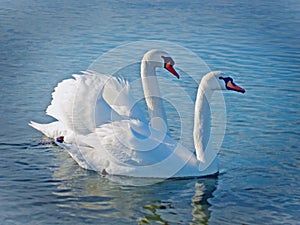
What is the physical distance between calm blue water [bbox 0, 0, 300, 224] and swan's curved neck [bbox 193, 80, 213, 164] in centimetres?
32

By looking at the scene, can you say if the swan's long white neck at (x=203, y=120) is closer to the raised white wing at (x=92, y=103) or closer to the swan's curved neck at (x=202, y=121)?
the swan's curved neck at (x=202, y=121)

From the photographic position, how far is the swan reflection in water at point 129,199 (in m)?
6.58

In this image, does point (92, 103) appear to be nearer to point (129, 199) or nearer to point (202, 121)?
point (202, 121)

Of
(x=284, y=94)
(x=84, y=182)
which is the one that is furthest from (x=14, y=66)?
(x=84, y=182)

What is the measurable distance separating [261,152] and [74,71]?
477 cm

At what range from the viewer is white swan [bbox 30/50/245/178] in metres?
7.54

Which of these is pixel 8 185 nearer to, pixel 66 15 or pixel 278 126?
pixel 278 126

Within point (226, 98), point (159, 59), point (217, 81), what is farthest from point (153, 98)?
point (226, 98)

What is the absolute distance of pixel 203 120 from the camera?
784 centimetres

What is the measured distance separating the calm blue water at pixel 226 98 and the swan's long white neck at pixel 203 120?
11.4 inches

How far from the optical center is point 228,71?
479 inches

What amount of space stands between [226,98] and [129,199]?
13.1ft

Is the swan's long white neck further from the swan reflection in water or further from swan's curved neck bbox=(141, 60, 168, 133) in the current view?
swan's curved neck bbox=(141, 60, 168, 133)

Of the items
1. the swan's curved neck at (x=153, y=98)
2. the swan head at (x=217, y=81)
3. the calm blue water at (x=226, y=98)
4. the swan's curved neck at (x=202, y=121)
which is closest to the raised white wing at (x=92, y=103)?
the swan's curved neck at (x=153, y=98)
